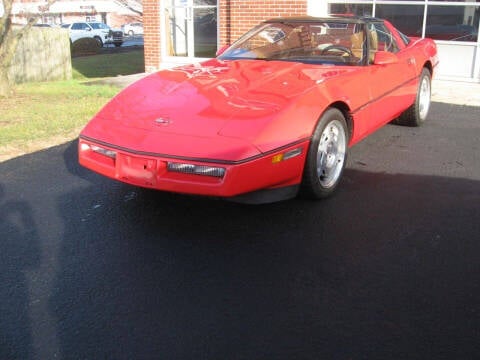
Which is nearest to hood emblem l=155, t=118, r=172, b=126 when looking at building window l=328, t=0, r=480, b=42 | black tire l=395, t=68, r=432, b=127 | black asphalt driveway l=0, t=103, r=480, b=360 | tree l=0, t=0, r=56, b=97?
black asphalt driveway l=0, t=103, r=480, b=360

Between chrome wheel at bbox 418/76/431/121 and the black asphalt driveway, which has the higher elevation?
chrome wheel at bbox 418/76/431/121

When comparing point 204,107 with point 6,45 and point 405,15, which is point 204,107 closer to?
point 6,45

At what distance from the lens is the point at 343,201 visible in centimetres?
438

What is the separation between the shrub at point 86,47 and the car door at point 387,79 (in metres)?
24.5

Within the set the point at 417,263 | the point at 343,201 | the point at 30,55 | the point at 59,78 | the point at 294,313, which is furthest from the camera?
the point at 59,78

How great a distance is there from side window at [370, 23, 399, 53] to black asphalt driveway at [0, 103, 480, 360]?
1549mm

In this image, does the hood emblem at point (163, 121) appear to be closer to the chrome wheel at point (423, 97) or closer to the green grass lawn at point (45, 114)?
the green grass lawn at point (45, 114)

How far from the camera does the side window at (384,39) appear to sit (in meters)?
5.76

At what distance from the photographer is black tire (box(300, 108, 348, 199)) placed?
4074 mm

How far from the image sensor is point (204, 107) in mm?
4078

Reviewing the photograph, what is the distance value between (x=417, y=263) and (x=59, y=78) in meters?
13.2

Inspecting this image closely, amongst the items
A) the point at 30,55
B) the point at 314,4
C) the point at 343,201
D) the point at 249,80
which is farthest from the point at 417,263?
the point at 30,55

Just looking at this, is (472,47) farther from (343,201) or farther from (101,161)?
(101,161)

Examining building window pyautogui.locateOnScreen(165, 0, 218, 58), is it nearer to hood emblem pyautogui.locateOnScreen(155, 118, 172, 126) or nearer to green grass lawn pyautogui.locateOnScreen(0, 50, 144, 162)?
green grass lawn pyautogui.locateOnScreen(0, 50, 144, 162)
